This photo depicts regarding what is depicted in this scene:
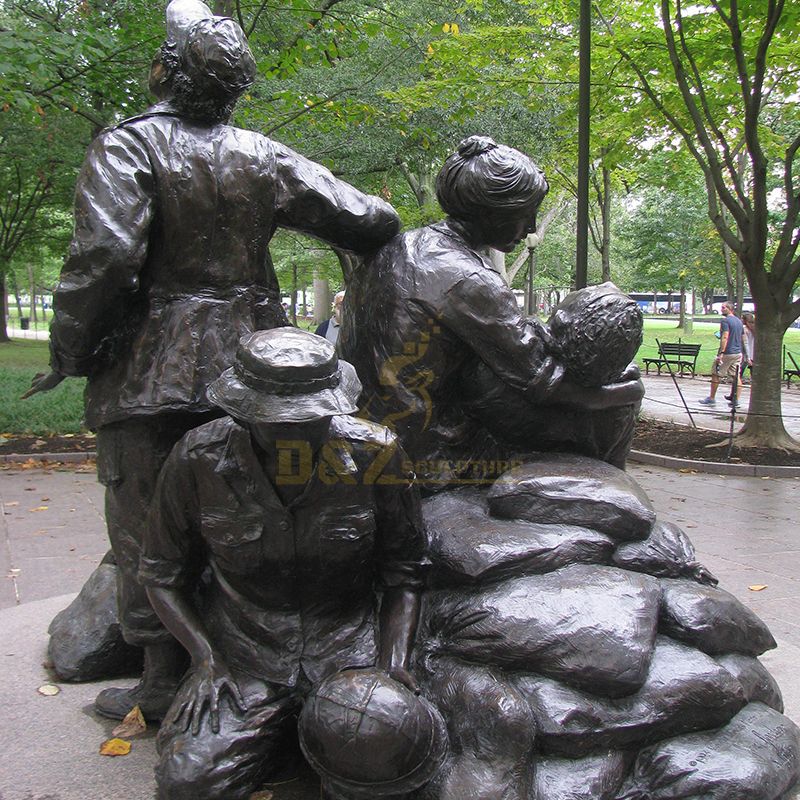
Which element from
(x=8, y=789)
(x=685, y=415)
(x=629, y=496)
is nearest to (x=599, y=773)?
(x=629, y=496)

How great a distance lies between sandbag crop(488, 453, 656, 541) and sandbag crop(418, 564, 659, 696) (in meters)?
0.19

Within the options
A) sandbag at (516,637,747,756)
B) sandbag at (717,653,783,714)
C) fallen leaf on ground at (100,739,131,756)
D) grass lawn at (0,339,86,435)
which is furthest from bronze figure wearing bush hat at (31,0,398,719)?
grass lawn at (0,339,86,435)

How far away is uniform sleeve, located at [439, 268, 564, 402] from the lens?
3004 millimetres

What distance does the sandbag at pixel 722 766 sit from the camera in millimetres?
2359

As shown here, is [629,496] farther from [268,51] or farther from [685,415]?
[685,415]

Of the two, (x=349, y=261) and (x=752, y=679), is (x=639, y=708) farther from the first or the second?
(x=349, y=261)

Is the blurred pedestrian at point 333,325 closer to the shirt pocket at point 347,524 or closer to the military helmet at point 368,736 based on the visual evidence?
the shirt pocket at point 347,524

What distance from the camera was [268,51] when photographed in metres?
10.9

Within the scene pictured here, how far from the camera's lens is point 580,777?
2363mm

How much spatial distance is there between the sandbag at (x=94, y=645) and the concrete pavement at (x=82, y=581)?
0.29ft

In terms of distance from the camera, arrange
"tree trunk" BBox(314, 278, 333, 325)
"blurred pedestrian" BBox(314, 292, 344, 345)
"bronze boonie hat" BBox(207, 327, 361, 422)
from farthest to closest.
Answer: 1. "tree trunk" BBox(314, 278, 333, 325)
2. "blurred pedestrian" BBox(314, 292, 344, 345)
3. "bronze boonie hat" BBox(207, 327, 361, 422)

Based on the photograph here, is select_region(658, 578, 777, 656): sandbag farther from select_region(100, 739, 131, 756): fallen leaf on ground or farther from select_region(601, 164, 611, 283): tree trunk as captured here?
select_region(601, 164, 611, 283): tree trunk

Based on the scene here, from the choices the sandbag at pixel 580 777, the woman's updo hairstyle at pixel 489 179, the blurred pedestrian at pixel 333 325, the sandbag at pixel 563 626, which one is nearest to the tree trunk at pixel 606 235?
the blurred pedestrian at pixel 333 325

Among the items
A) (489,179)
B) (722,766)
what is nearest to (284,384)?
(489,179)
